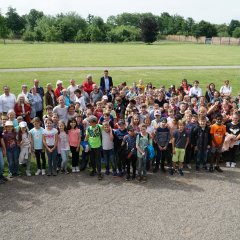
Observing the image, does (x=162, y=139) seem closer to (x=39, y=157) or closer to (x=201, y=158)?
(x=201, y=158)

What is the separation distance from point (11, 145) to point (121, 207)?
370 centimetres

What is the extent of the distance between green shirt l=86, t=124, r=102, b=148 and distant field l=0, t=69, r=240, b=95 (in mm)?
Answer: 14857

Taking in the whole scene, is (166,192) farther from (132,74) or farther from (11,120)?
(132,74)

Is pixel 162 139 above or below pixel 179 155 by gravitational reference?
above

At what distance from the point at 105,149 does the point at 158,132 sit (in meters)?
1.71

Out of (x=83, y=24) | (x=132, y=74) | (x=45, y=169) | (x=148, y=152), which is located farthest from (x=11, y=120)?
(x=83, y=24)

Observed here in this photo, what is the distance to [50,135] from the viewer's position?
8766mm

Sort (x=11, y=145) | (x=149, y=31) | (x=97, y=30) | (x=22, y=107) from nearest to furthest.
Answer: (x=11, y=145), (x=22, y=107), (x=149, y=31), (x=97, y=30)

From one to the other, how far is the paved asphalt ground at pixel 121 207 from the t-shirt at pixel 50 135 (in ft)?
3.43

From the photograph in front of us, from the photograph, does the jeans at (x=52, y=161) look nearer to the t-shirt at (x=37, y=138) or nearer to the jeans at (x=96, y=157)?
the t-shirt at (x=37, y=138)

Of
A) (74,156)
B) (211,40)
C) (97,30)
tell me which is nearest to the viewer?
(74,156)

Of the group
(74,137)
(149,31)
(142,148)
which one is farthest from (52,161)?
(149,31)

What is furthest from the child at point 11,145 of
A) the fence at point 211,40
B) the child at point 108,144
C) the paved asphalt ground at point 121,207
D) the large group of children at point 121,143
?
the fence at point 211,40

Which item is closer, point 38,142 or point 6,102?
point 38,142
